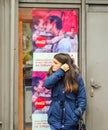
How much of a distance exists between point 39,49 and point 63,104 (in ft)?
3.70

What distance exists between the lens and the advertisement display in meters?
6.39

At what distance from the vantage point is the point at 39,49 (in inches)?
252

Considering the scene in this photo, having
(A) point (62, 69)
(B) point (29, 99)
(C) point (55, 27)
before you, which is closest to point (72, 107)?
(A) point (62, 69)

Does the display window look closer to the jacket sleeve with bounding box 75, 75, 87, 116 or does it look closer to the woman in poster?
the woman in poster

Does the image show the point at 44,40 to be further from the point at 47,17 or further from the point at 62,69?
the point at 62,69

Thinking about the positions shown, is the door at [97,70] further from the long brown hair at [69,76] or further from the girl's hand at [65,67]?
the girl's hand at [65,67]

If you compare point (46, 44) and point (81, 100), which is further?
point (46, 44)

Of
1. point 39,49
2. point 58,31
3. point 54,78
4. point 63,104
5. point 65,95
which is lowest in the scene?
point 63,104

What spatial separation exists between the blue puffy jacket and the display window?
2.27 feet

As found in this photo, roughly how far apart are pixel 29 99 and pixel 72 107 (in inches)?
38.9

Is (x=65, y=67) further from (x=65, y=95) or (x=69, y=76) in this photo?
(x=65, y=95)

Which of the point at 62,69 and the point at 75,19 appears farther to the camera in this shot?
the point at 75,19

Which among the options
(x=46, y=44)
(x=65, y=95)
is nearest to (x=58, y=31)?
(x=46, y=44)

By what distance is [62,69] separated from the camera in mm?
5688
